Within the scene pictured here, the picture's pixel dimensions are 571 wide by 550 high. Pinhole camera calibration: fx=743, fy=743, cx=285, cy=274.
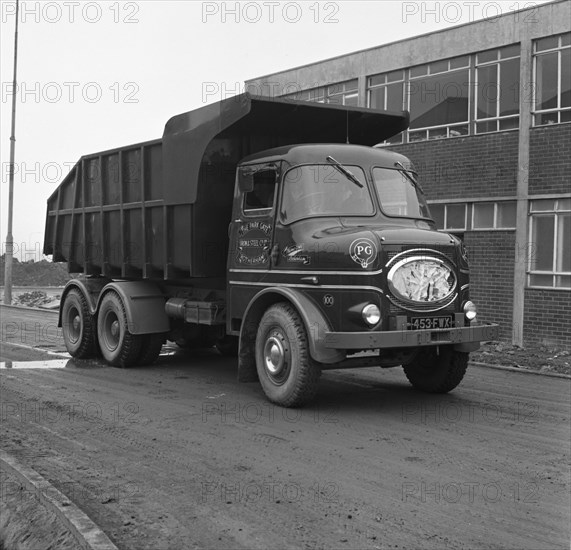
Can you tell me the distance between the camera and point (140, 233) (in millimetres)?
10492

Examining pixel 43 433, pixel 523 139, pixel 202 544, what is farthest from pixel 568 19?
pixel 202 544

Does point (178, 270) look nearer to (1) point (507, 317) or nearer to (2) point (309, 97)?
(1) point (507, 317)

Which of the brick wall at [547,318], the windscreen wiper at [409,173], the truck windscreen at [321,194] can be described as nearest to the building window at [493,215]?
the brick wall at [547,318]

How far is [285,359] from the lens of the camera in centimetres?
772

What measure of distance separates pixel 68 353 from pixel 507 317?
29.8 ft

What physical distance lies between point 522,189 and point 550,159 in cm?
83

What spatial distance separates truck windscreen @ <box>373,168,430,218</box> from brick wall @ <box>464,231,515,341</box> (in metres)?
7.73

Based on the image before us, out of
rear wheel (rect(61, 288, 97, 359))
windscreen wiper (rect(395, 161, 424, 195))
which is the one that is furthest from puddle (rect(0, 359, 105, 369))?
windscreen wiper (rect(395, 161, 424, 195))

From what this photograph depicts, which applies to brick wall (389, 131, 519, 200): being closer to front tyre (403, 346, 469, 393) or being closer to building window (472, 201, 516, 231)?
building window (472, 201, 516, 231)

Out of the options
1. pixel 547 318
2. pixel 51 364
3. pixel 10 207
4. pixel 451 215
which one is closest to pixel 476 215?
Result: pixel 451 215

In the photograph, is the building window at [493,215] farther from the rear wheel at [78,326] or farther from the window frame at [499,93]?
the rear wheel at [78,326]

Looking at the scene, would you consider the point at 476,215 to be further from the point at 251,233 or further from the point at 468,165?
the point at 251,233

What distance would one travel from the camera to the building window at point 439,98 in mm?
17078

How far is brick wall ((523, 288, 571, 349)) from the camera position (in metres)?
14.8
